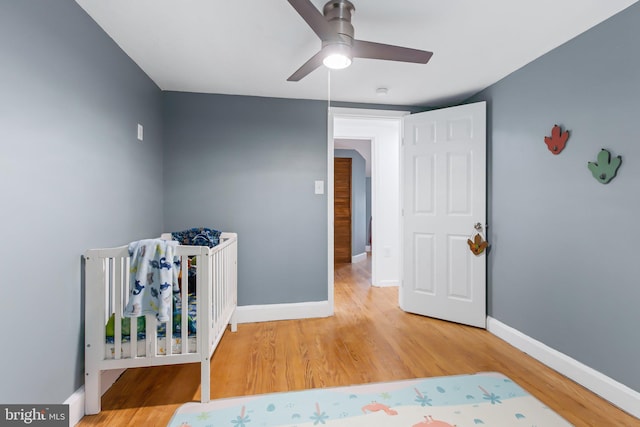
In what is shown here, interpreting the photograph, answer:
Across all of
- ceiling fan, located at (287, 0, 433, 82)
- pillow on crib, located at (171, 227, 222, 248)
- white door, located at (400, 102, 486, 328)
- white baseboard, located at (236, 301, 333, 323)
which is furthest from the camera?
white baseboard, located at (236, 301, 333, 323)

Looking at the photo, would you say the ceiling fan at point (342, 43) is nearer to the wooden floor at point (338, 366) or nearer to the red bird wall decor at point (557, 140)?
the red bird wall decor at point (557, 140)

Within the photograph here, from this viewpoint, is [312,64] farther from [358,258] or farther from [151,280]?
[358,258]

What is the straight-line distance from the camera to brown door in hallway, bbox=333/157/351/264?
5.48 metres

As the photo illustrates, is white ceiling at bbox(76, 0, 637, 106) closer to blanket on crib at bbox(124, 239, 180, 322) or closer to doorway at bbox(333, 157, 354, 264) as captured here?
blanket on crib at bbox(124, 239, 180, 322)

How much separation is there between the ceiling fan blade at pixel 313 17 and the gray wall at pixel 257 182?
55.8 inches

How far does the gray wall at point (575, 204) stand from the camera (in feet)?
4.94

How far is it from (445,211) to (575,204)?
97 centimetres

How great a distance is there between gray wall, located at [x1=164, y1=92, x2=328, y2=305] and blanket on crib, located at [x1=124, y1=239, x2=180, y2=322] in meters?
1.16

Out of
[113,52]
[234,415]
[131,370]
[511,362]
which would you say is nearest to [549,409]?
[511,362]

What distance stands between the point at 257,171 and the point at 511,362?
2.43 meters

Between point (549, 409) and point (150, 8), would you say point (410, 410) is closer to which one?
point (549, 409)

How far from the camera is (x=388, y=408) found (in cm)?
151

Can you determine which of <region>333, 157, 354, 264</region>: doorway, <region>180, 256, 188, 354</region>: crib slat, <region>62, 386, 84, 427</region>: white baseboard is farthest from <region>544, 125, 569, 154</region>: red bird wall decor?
<region>333, 157, 354, 264</region>: doorway

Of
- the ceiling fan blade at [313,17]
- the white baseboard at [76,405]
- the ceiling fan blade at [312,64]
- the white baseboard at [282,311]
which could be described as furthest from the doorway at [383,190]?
the white baseboard at [76,405]
